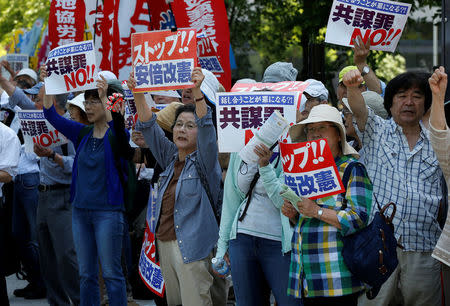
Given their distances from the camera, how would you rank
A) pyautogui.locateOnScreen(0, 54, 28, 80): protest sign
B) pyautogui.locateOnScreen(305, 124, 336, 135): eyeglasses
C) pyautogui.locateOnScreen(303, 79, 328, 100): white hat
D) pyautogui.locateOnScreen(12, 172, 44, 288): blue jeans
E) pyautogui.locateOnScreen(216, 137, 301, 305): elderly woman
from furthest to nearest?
pyautogui.locateOnScreen(0, 54, 28, 80): protest sign
pyautogui.locateOnScreen(12, 172, 44, 288): blue jeans
pyautogui.locateOnScreen(303, 79, 328, 100): white hat
pyautogui.locateOnScreen(216, 137, 301, 305): elderly woman
pyautogui.locateOnScreen(305, 124, 336, 135): eyeglasses

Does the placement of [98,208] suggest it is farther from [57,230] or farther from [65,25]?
[65,25]

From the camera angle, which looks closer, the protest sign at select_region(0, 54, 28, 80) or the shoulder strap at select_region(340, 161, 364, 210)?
the shoulder strap at select_region(340, 161, 364, 210)

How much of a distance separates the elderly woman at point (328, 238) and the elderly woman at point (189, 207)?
115cm

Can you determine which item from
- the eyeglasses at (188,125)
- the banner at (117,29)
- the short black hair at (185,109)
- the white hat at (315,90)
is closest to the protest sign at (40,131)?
the banner at (117,29)

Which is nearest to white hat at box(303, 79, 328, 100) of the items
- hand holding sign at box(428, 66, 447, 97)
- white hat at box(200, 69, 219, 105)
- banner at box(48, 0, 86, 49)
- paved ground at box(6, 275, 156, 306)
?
white hat at box(200, 69, 219, 105)

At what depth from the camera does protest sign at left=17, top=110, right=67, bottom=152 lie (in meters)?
7.46

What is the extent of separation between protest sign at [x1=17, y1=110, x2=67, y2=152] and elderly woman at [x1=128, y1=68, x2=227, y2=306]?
1.85 m

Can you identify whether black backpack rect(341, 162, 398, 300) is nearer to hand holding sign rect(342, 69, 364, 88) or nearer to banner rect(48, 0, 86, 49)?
hand holding sign rect(342, 69, 364, 88)

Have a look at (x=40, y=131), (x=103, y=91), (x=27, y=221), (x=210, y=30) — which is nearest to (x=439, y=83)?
(x=103, y=91)

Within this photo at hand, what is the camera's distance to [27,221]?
9227 millimetres

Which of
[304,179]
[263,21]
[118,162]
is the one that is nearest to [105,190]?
[118,162]

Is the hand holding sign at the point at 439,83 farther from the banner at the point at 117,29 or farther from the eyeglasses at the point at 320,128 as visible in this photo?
the banner at the point at 117,29

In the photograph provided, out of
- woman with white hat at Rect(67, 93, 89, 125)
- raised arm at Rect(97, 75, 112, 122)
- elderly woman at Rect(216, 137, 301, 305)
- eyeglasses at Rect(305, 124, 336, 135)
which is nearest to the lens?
eyeglasses at Rect(305, 124, 336, 135)

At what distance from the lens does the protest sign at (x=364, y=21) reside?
580 centimetres
